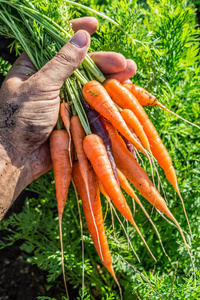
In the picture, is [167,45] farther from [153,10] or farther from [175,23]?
[153,10]

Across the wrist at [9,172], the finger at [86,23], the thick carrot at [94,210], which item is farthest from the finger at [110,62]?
the wrist at [9,172]

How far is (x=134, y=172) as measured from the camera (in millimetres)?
1535

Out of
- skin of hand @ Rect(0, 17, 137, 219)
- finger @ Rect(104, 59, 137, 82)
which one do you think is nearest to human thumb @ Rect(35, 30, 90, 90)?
skin of hand @ Rect(0, 17, 137, 219)

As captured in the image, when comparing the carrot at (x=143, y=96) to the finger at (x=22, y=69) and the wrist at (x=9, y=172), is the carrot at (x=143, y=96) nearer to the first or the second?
the finger at (x=22, y=69)

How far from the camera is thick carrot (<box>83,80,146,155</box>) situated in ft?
4.80

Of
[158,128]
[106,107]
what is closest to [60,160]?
[106,107]

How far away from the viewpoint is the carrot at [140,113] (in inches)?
60.7

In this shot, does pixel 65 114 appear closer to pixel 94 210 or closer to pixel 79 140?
pixel 79 140

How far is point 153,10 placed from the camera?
182 cm

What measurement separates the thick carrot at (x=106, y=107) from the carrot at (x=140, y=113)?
9 cm

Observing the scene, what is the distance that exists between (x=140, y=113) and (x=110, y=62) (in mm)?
348

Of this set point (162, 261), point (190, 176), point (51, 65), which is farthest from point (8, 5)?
point (162, 261)

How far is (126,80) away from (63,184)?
786 mm

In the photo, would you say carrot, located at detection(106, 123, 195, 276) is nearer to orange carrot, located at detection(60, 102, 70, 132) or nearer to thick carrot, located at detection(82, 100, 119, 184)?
thick carrot, located at detection(82, 100, 119, 184)
